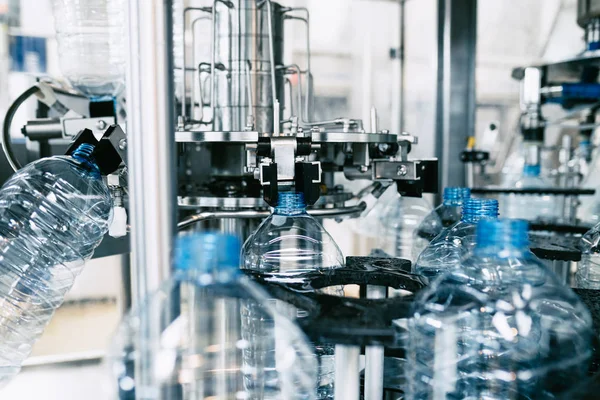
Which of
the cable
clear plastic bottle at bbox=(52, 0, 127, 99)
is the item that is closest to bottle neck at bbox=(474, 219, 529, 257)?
the cable

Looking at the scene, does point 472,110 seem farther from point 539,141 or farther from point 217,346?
point 217,346

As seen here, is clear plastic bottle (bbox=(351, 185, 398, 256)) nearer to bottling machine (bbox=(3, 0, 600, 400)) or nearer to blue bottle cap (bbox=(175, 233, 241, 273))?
bottling machine (bbox=(3, 0, 600, 400))

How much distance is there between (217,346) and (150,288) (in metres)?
0.51

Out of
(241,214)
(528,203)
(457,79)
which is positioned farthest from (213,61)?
(528,203)

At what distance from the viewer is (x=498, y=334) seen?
2.79ft

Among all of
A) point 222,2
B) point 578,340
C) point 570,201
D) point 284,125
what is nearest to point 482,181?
point 570,201

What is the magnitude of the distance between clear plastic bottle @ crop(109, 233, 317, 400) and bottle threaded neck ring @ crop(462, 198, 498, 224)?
12.6 inches

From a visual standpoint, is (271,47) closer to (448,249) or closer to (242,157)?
(242,157)

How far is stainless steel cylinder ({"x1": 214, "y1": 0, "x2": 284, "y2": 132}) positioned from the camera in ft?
3.94

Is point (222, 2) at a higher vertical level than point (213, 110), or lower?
higher

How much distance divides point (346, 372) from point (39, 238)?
0.64 meters

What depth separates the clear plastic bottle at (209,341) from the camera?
58 centimetres

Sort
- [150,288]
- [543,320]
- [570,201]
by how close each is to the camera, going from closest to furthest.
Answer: [150,288] → [543,320] → [570,201]

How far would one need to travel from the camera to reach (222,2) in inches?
46.8
